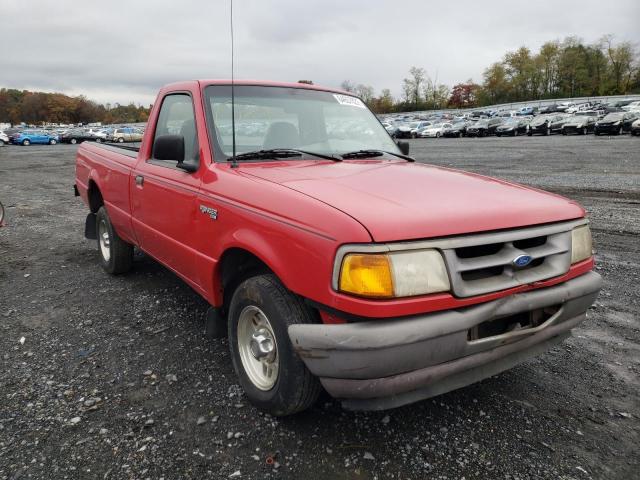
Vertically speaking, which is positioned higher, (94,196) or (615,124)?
(615,124)

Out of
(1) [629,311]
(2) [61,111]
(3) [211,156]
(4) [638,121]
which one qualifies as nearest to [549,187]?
(1) [629,311]

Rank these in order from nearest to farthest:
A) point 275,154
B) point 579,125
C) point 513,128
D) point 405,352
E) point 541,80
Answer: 1. point 405,352
2. point 275,154
3. point 579,125
4. point 513,128
5. point 541,80

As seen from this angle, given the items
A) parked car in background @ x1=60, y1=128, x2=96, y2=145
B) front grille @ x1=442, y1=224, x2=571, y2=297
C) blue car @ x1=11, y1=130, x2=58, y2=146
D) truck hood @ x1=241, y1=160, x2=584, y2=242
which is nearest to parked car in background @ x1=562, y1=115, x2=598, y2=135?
truck hood @ x1=241, y1=160, x2=584, y2=242

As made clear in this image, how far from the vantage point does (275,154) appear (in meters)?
3.18

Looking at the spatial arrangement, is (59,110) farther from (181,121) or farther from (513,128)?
(181,121)

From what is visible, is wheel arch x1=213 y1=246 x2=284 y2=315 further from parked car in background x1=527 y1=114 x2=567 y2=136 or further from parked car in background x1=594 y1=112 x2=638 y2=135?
parked car in background x1=527 y1=114 x2=567 y2=136

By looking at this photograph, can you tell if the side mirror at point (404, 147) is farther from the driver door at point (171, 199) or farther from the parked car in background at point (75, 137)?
the parked car in background at point (75, 137)

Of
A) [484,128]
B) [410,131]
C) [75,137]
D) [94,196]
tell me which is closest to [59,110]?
[75,137]

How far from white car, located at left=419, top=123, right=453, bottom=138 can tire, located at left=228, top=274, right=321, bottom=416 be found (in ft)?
144

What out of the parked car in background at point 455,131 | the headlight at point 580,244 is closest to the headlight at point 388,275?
the headlight at point 580,244

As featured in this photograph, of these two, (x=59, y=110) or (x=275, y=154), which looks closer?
(x=275, y=154)

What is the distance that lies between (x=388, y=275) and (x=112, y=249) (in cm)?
380

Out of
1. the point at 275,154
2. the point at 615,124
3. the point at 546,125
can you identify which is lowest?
the point at 275,154

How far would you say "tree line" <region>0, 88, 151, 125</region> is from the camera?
4692 inches
